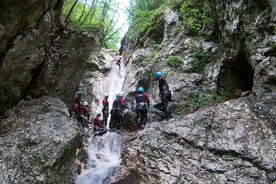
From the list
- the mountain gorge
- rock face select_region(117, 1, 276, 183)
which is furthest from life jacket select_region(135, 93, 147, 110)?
rock face select_region(117, 1, 276, 183)

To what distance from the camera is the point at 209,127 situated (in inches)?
392

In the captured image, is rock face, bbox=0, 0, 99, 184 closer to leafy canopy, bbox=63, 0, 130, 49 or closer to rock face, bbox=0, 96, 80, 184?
rock face, bbox=0, 96, 80, 184

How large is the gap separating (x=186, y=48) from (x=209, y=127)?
7.80 metres

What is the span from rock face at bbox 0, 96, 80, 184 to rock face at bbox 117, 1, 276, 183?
2.01 m

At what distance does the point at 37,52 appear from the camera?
33.3 feet

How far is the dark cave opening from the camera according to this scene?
1344cm

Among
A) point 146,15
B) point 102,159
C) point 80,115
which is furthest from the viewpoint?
point 146,15

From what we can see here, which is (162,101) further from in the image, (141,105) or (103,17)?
(103,17)

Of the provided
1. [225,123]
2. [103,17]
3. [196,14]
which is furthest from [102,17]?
[225,123]

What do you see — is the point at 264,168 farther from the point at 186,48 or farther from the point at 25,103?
the point at 186,48

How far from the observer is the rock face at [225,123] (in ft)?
28.3

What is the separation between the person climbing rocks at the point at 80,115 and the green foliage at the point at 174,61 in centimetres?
525

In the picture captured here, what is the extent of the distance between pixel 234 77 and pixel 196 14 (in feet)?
20.1

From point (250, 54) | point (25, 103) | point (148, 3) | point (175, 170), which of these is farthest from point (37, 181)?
point (148, 3)
